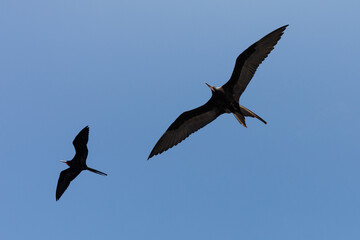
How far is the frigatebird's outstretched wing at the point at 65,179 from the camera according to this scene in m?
17.5

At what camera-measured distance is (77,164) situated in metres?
17.1

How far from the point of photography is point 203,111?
47.0 ft

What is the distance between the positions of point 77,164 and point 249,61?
9.30 meters

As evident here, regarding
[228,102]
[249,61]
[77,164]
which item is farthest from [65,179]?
[249,61]

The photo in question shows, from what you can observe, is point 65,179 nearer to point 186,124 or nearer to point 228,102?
point 186,124

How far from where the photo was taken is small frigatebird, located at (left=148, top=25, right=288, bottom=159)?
12.9 metres

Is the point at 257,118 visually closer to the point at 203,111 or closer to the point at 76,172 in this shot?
the point at 203,111

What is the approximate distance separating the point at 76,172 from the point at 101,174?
2422 mm

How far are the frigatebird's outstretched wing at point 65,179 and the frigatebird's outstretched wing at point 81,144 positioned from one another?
952mm

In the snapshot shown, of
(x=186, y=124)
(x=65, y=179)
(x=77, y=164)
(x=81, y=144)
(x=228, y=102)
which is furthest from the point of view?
(x=65, y=179)

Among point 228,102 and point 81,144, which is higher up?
point 81,144

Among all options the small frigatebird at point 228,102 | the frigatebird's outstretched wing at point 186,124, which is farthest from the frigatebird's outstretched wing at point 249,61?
the frigatebird's outstretched wing at point 186,124

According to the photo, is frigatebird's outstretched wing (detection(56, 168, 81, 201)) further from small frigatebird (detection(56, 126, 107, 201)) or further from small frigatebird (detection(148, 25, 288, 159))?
small frigatebird (detection(148, 25, 288, 159))

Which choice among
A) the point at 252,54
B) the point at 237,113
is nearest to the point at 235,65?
the point at 252,54
